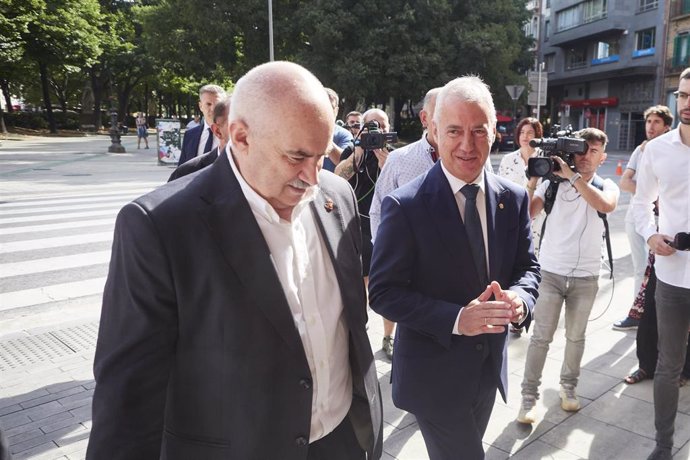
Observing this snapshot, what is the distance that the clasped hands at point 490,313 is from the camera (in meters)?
2.10

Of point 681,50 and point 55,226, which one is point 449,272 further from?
point 681,50

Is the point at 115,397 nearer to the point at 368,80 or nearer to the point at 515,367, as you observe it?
the point at 515,367

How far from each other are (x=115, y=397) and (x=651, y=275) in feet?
14.1

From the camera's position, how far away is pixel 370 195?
520 centimetres

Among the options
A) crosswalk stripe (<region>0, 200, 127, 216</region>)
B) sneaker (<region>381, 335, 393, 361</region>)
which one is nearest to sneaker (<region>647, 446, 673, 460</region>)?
sneaker (<region>381, 335, 393, 361</region>)

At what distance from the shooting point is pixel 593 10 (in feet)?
134

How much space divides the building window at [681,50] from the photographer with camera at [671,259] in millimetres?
37079

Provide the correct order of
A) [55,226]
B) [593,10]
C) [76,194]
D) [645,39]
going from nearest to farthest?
1. [55,226]
2. [76,194]
3. [645,39]
4. [593,10]

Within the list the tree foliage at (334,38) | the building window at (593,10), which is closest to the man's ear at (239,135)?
the tree foliage at (334,38)

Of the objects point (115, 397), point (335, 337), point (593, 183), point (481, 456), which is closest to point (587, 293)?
point (593, 183)

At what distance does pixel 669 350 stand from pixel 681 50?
38.2 meters

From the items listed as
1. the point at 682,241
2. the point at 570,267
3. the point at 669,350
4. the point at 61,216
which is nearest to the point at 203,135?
the point at 570,267

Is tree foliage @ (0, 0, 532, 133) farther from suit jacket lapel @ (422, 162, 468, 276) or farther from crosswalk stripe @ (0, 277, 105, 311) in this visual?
suit jacket lapel @ (422, 162, 468, 276)

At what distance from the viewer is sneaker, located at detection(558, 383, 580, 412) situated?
3.89 m
